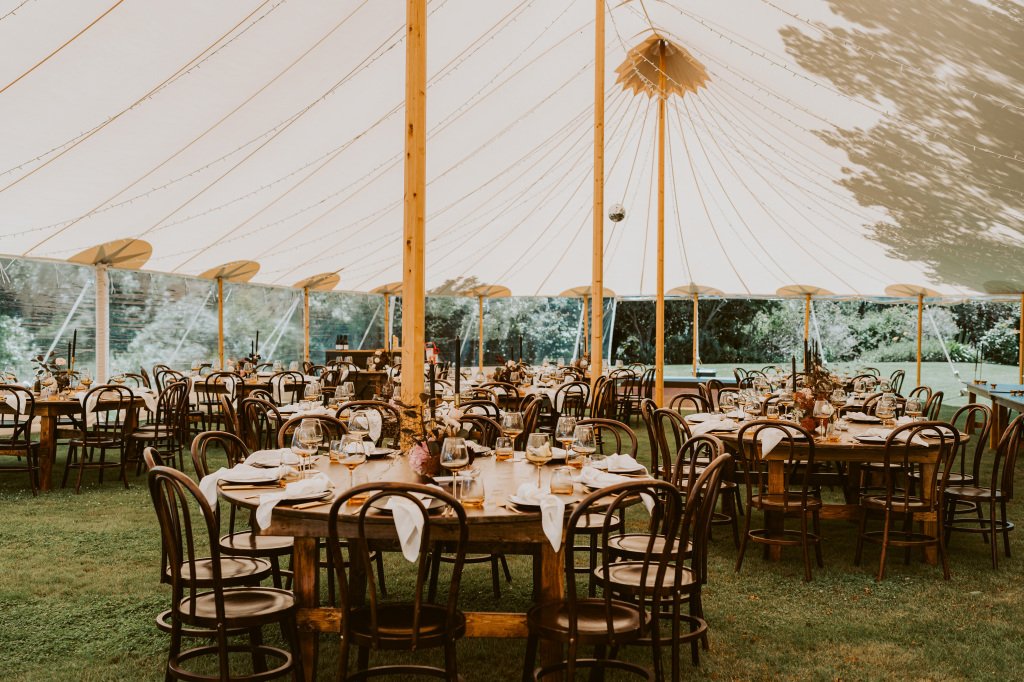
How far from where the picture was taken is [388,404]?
219 inches

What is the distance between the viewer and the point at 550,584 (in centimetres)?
321

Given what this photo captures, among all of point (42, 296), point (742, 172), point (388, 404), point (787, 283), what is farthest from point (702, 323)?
point (388, 404)

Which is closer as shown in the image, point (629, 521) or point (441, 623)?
point (441, 623)

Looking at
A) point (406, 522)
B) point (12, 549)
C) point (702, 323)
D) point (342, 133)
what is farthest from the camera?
point (702, 323)

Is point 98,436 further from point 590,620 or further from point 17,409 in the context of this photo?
point 590,620

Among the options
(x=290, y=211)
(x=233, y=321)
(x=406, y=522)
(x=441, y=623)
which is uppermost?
(x=290, y=211)

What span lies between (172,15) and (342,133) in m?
2.92

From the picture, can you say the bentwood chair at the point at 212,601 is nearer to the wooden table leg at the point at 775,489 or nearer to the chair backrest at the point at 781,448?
the chair backrest at the point at 781,448

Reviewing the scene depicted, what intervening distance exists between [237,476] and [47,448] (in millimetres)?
5099

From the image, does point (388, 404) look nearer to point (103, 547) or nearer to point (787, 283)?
point (103, 547)

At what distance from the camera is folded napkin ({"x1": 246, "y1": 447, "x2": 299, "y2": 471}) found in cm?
394

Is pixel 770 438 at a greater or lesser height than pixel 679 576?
greater

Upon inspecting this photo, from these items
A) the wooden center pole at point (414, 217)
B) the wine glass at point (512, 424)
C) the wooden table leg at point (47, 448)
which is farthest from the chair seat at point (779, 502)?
the wooden table leg at point (47, 448)

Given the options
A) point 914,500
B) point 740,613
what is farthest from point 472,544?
point 914,500
